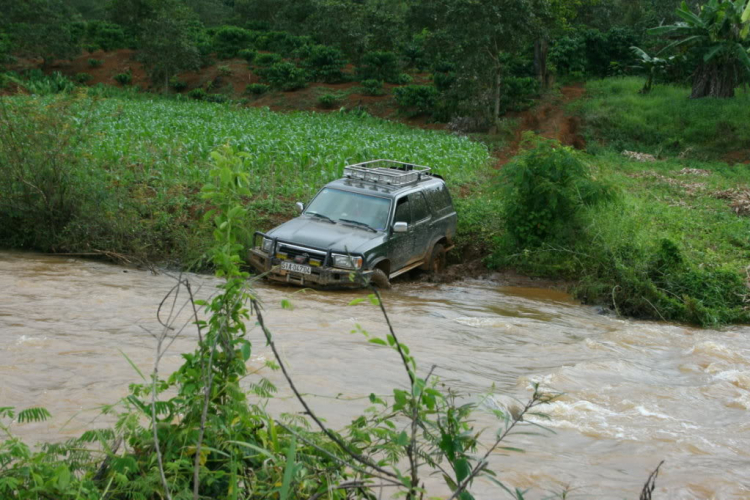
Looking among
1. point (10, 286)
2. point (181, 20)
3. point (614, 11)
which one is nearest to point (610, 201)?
point (10, 286)

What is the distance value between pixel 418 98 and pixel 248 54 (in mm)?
16936

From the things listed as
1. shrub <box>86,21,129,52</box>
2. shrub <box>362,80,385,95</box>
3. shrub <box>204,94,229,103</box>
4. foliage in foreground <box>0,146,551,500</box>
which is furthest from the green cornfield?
shrub <box>86,21,129,52</box>

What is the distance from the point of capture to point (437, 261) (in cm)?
1420

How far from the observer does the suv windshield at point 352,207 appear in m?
12.3

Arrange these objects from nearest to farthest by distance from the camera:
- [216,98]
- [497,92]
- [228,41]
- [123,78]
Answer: [497,92] < [216,98] < [123,78] < [228,41]

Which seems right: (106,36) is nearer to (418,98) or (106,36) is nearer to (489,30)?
(418,98)

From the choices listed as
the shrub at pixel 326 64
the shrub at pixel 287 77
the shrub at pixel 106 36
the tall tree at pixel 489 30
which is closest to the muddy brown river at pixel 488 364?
the tall tree at pixel 489 30

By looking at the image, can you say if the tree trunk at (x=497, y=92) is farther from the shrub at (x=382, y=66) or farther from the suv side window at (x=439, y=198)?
→ the suv side window at (x=439, y=198)

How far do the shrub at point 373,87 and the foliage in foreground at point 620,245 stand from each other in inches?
1115

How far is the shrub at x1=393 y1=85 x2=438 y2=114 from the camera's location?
131 feet

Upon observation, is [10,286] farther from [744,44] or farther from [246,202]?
[744,44]

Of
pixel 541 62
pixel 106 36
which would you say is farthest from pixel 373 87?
pixel 106 36

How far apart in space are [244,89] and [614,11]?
2363 centimetres

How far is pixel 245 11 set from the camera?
6188cm
